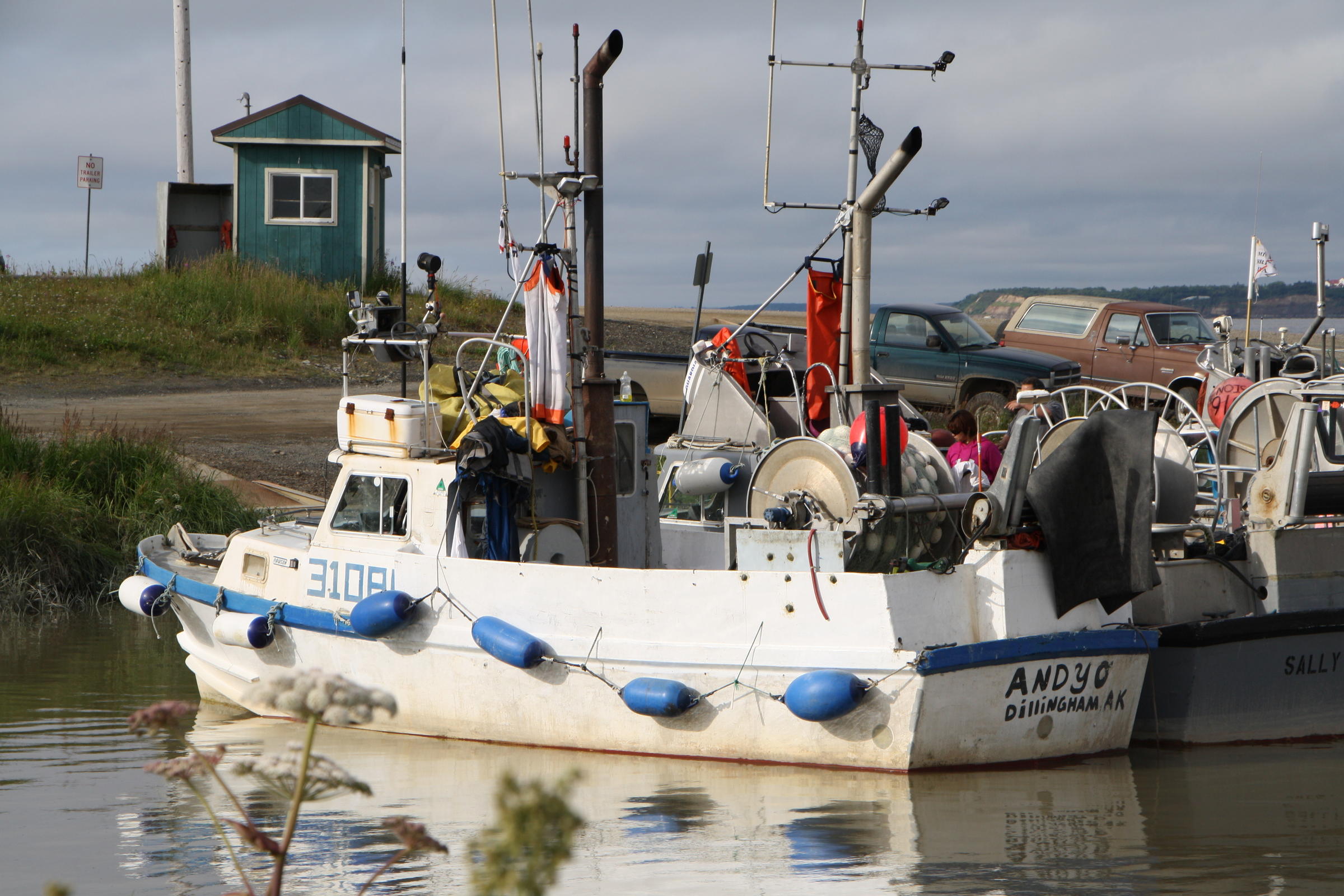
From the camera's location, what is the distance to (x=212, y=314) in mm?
24219

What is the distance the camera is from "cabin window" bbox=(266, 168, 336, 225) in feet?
86.4

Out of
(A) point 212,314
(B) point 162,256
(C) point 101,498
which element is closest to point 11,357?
(A) point 212,314

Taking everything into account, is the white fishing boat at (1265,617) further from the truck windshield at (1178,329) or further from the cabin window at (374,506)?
the truck windshield at (1178,329)

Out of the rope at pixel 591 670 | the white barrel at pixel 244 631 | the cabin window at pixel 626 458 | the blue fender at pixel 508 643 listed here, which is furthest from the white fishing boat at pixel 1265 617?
the white barrel at pixel 244 631

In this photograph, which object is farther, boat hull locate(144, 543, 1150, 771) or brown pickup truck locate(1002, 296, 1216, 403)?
brown pickup truck locate(1002, 296, 1216, 403)

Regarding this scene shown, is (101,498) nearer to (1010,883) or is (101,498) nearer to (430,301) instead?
(430,301)

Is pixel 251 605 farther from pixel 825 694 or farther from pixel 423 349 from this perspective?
pixel 825 694

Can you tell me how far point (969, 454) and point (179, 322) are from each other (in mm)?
17908

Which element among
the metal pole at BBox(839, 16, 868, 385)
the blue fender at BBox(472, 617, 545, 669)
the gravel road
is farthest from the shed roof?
the blue fender at BBox(472, 617, 545, 669)

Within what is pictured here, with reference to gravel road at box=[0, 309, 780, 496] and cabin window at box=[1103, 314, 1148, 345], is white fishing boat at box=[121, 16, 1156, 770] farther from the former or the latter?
cabin window at box=[1103, 314, 1148, 345]

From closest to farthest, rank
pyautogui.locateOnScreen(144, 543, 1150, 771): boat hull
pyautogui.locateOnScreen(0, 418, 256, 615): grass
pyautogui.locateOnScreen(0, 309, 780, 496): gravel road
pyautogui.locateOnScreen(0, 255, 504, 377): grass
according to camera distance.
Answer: pyautogui.locateOnScreen(144, 543, 1150, 771): boat hull < pyautogui.locateOnScreen(0, 418, 256, 615): grass < pyautogui.locateOnScreen(0, 309, 780, 496): gravel road < pyautogui.locateOnScreen(0, 255, 504, 377): grass

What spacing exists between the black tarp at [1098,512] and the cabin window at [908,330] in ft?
37.4

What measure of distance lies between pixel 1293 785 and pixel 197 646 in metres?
6.98

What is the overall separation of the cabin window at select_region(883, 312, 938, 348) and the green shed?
36.5 ft
